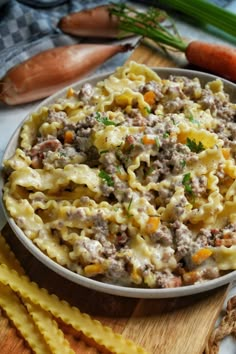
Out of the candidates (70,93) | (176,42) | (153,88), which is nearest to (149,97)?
(153,88)

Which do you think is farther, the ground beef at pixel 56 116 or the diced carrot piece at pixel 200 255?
the ground beef at pixel 56 116

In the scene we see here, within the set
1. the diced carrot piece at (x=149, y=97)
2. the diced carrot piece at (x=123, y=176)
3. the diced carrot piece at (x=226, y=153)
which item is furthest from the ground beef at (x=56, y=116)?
the diced carrot piece at (x=226, y=153)

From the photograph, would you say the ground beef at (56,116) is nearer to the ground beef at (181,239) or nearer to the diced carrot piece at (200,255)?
the ground beef at (181,239)

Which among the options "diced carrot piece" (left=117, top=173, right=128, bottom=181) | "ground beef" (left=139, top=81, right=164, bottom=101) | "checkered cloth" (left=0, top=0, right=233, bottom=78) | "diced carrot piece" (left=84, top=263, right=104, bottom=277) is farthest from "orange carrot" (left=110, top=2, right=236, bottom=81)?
"diced carrot piece" (left=84, top=263, right=104, bottom=277)

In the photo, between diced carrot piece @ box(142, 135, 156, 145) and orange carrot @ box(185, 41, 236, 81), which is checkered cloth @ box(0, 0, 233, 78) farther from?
diced carrot piece @ box(142, 135, 156, 145)

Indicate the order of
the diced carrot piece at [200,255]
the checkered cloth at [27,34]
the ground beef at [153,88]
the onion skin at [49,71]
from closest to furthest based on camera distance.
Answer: the diced carrot piece at [200,255]
the ground beef at [153,88]
the onion skin at [49,71]
the checkered cloth at [27,34]

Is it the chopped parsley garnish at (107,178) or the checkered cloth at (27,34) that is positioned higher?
the chopped parsley garnish at (107,178)

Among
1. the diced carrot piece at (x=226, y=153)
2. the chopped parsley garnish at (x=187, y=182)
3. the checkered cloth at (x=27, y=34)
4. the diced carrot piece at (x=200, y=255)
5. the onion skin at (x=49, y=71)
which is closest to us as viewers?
the diced carrot piece at (x=200, y=255)
